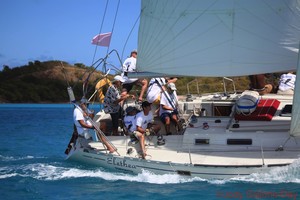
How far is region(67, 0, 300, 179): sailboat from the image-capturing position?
11633mm

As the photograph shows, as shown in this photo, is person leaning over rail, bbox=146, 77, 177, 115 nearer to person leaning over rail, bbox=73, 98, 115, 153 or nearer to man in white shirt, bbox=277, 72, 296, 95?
person leaning over rail, bbox=73, 98, 115, 153

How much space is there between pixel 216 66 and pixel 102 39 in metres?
3.98

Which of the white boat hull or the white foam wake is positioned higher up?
the white boat hull

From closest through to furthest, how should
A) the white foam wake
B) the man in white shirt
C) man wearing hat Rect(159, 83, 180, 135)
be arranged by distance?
the white foam wake → man wearing hat Rect(159, 83, 180, 135) → the man in white shirt

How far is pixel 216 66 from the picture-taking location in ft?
41.1

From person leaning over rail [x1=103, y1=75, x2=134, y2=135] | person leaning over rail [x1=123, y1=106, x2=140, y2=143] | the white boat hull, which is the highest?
person leaning over rail [x1=103, y1=75, x2=134, y2=135]

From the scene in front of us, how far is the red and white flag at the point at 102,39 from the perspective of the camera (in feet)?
49.4

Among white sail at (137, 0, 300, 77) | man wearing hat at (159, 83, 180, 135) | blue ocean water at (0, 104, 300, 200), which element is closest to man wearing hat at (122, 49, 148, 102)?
man wearing hat at (159, 83, 180, 135)

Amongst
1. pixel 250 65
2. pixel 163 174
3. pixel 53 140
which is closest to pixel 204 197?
pixel 163 174

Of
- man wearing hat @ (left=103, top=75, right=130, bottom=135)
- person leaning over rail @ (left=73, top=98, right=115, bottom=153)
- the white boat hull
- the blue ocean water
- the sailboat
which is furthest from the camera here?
man wearing hat @ (left=103, top=75, right=130, bottom=135)

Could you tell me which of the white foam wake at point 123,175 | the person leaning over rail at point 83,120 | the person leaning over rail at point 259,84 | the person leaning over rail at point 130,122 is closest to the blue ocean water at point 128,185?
the white foam wake at point 123,175

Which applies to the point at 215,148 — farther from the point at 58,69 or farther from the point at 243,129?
the point at 58,69

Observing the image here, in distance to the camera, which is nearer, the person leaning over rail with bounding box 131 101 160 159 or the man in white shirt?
the person leaning over rail with bounding box 131 101 160 159

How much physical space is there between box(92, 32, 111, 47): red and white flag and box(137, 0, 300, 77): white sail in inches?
88.2
